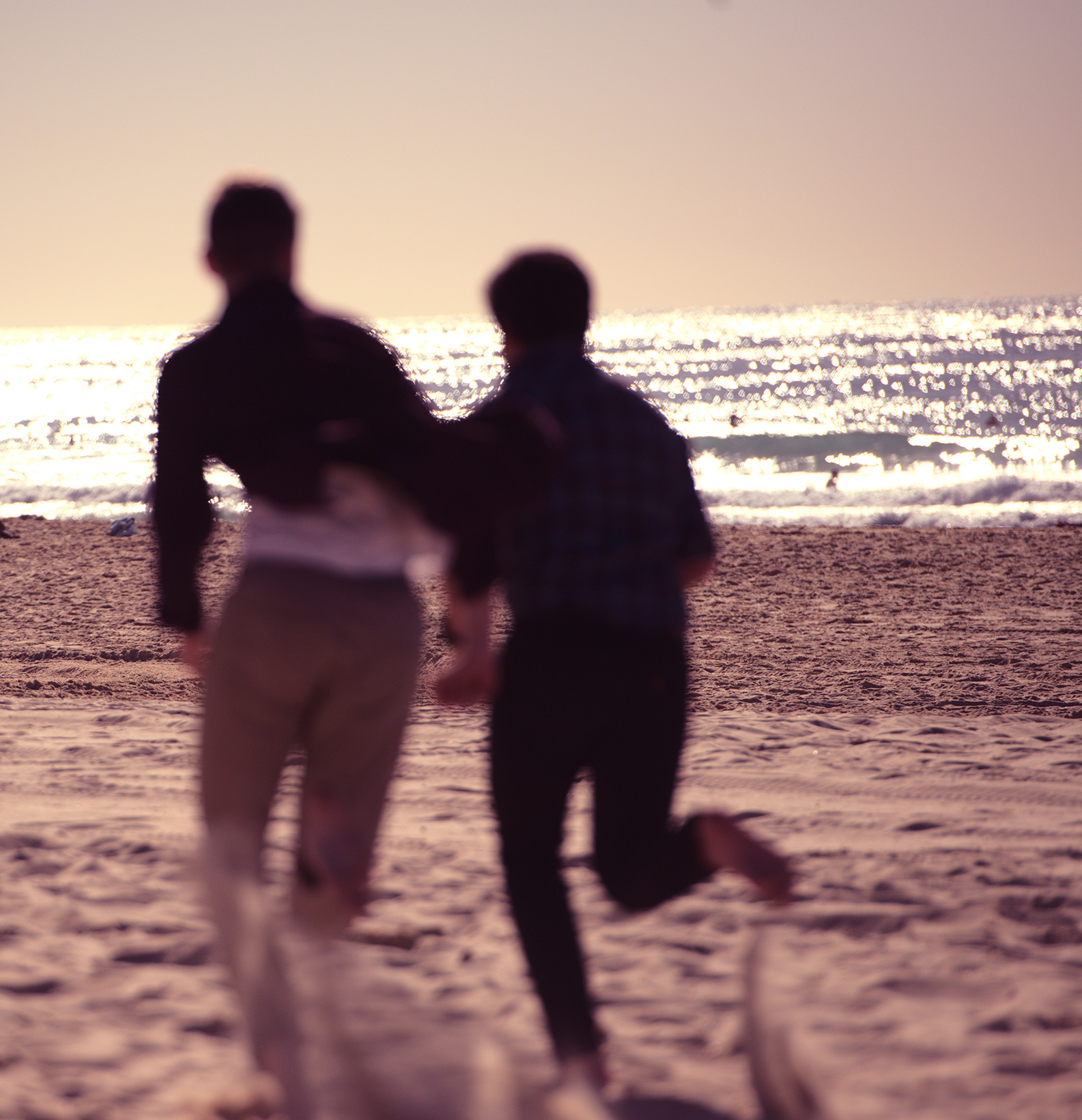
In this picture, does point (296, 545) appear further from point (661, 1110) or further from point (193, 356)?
point (661, 1110)

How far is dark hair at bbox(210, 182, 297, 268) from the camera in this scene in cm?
231

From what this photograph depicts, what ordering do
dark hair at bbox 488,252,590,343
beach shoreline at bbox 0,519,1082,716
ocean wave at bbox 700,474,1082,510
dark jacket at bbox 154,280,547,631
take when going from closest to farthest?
dark jacket at bbox 154,280,547,631 < dark hair at bbox 488,252,590,343 < beach shoreline at bbox 0,519,1082,716 < ocean wave at bbox 700,474,1082,510

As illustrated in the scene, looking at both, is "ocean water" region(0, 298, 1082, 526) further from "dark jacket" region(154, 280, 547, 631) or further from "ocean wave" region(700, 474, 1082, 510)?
"dark jacket" region(154, 280, 547, 631)

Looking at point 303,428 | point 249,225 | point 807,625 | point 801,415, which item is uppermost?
point 249,225

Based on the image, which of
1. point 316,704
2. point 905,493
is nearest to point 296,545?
point 316,704

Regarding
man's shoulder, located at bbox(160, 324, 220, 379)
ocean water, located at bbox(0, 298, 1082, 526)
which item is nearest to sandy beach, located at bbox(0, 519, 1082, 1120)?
man's shoulder, located at bbox(160, 324, 220, 379)

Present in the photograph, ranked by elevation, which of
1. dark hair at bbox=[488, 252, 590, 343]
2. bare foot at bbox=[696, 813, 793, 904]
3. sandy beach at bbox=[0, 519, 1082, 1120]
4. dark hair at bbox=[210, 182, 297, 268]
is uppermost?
dark hair at bbox=[210, 182, 297, 268]

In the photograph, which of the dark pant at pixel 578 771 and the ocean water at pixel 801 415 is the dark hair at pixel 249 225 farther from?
the ocean water at pixel 801 415

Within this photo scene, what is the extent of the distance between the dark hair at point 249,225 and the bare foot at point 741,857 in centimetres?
135

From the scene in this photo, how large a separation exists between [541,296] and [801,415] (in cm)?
6418

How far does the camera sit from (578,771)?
246cm

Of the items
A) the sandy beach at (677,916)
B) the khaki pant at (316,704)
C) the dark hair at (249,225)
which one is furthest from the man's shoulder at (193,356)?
the sandy beach at (677,916)

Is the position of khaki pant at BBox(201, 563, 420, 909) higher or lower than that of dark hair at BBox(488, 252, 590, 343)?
lower

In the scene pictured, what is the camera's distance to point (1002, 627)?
895cm
